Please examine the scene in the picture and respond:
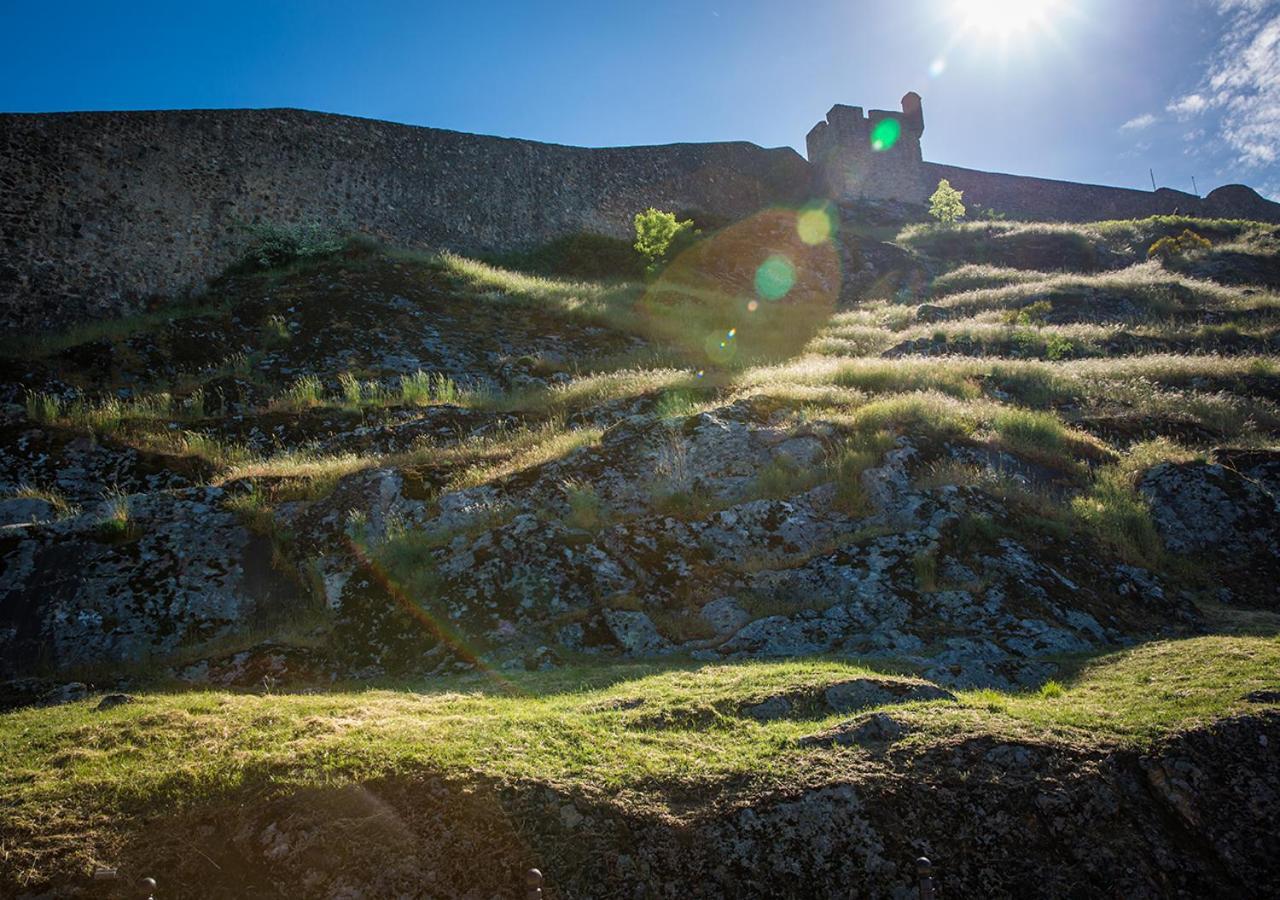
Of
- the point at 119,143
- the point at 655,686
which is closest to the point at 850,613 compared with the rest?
the point at 655,686

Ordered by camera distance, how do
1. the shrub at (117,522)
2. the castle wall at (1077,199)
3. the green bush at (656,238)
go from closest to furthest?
the shrub at (117,522) < the green bush at (656,238) < the castle wall at (1077,199)

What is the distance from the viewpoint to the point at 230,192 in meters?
25.2

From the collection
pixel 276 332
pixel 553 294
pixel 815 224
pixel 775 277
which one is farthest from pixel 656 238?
pixel 276 332

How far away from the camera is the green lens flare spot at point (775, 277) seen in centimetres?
3164

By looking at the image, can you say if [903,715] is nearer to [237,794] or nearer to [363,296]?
[237,794]

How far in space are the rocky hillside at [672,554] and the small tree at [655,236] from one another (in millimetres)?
12317

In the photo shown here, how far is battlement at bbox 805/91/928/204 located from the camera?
51.0 m

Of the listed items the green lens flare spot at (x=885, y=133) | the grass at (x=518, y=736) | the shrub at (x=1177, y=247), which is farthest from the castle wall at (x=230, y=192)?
the shrub at (x=1177, y=247)

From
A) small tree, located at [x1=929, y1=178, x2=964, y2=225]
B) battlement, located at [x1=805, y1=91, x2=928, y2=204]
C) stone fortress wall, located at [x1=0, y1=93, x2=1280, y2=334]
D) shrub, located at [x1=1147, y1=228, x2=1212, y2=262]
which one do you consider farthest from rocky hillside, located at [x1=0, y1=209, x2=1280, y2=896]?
battlement, located at [x1=805, y1=91, x2=928, y2=204]

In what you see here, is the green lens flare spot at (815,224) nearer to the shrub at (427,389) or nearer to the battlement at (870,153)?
the battlement at (870,153)

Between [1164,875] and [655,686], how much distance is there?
366 cm

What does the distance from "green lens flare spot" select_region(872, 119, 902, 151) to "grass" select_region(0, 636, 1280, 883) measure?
51.8 metres

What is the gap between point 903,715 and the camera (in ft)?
17.2

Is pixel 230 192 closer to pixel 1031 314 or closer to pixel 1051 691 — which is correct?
pixel 1031 314
